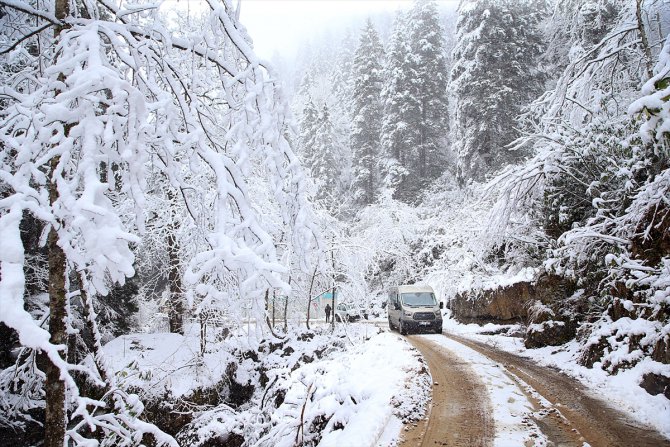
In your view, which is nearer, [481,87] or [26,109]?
[26,109]

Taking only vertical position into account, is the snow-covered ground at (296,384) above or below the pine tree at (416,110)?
below

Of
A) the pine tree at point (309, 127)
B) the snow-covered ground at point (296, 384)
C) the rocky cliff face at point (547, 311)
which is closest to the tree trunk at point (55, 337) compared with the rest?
the snow-covered ground at point (296, 384)

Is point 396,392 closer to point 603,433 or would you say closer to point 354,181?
point 603,433

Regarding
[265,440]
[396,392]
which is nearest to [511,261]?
[396,392]

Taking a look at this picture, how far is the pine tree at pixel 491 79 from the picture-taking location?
25594mm

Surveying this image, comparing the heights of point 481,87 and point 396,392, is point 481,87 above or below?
above

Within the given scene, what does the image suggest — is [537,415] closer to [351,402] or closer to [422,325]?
[351,402]

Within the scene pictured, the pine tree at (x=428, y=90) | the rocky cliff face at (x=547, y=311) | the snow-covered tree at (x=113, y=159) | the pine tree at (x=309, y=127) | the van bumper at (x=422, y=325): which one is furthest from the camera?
the pine tree at (x=309, y=127)

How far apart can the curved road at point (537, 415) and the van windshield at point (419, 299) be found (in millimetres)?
8049

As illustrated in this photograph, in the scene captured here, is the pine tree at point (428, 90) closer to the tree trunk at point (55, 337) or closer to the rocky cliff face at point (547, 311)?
the rocky cliff face at point (547, 311)

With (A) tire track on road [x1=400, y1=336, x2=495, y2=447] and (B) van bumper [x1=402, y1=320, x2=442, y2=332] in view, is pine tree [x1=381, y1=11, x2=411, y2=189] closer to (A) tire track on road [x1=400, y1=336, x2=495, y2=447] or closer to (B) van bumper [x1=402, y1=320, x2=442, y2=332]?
(B) van bumper [x1=402, y1=320, x2=442, y2=332]

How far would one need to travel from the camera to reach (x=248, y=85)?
2.80 metres

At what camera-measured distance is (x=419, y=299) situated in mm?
17656

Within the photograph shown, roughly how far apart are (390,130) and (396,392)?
3326 centimetres
